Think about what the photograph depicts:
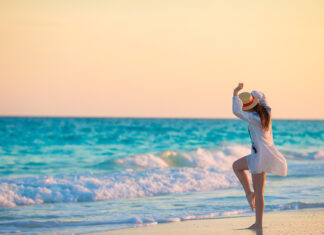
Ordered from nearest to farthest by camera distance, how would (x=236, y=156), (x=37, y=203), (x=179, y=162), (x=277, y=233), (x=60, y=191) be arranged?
(x=277, y=233) → (x=37, y=203) → (x=60, y=191) → (x=179, y=162) → (x=236, y=156)

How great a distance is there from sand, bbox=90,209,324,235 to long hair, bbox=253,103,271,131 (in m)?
1.33

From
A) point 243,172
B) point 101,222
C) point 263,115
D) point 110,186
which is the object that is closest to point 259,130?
point 263,115

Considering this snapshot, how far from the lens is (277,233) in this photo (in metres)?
6.29

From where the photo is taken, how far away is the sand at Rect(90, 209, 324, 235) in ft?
21.4

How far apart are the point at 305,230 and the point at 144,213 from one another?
8.65ft

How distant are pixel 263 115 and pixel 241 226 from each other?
1.74 m

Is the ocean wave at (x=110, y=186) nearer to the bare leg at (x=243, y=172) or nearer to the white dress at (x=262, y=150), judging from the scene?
the bare leg at (x=243, y=172)

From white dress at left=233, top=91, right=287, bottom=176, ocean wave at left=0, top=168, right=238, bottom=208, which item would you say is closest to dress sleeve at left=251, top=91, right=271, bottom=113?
white dress at left=233, top=91, right=287, bottom=176

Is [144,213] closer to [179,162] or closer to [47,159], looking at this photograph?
[179,162]

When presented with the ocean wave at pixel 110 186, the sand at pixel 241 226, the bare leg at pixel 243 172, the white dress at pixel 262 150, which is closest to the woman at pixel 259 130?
the white dress at pixel 262 150

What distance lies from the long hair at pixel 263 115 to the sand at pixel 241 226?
1334 millimetres

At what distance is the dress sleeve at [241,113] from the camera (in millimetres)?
5820

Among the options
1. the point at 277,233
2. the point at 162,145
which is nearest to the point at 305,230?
the point at 277,233

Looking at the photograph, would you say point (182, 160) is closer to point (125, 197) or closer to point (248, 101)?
point (125, 197)
